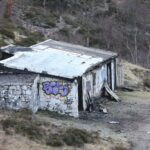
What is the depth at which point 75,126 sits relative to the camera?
2545cm

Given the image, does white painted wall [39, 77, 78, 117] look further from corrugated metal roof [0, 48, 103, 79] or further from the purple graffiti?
corrugated metal roof [0, 48, 103, 79]

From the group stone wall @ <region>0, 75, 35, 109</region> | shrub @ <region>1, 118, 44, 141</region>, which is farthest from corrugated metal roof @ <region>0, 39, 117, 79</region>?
shrub @ <region>1, 118, 44, 141</region>

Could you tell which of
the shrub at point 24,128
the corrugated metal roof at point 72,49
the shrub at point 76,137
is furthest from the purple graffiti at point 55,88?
the corrugated metal roof at point 72,49

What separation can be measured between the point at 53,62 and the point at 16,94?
14.0ft

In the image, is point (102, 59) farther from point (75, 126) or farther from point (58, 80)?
point (75, 126)

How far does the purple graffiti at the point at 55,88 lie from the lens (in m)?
28.0

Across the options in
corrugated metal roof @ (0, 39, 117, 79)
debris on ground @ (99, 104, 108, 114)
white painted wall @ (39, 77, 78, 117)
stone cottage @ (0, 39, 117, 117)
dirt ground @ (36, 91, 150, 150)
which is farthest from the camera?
debris on ground @ (99, 104, 108, 114)

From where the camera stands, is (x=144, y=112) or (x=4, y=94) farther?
(x=144, y=112)

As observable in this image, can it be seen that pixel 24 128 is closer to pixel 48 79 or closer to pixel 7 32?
pixel 48 79

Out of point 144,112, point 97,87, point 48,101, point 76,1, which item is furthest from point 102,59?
point 76,1

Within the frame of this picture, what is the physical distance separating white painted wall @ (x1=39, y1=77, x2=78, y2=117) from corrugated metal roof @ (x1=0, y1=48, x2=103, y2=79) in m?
0.42

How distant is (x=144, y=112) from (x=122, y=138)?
273 inches

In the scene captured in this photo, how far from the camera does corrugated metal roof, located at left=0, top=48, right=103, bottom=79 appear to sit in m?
28.5

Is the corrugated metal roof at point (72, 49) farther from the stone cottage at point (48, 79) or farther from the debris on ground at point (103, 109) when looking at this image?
the debris on ground at point (103, 109)
